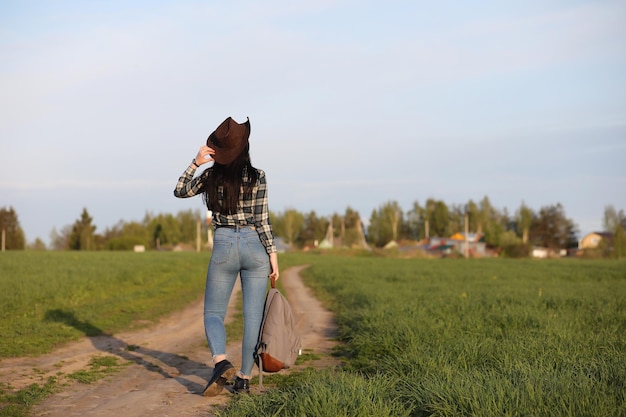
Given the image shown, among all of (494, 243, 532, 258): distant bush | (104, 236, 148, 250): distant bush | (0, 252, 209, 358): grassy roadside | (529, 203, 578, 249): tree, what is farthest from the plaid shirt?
(529, 203, 578, 249): tree

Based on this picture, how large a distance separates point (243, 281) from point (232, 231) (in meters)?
0.49

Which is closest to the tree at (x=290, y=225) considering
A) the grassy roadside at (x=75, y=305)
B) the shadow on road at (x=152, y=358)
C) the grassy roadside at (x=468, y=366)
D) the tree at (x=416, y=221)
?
the tree at (x=416, y=221)

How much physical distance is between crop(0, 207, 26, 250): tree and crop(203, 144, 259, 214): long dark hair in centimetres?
9976

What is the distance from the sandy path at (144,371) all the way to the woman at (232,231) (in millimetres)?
427

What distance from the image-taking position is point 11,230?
98.1 meters

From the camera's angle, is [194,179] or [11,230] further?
[11,230]

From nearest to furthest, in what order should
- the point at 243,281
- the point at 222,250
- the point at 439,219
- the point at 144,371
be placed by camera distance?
the point at 222,250
the point at 243,281
the point at 144,371
the point at 439,219

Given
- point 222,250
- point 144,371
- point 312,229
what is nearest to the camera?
point 222,250

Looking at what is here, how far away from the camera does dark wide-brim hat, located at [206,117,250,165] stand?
5.79 metres

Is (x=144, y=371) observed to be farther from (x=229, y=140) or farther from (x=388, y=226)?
(x=388, y=226)

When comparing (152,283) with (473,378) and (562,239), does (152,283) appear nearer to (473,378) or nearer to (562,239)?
(473,378)

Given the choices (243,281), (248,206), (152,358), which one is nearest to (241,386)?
(243,281)

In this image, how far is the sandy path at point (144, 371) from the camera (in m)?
5.45

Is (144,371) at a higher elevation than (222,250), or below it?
below
